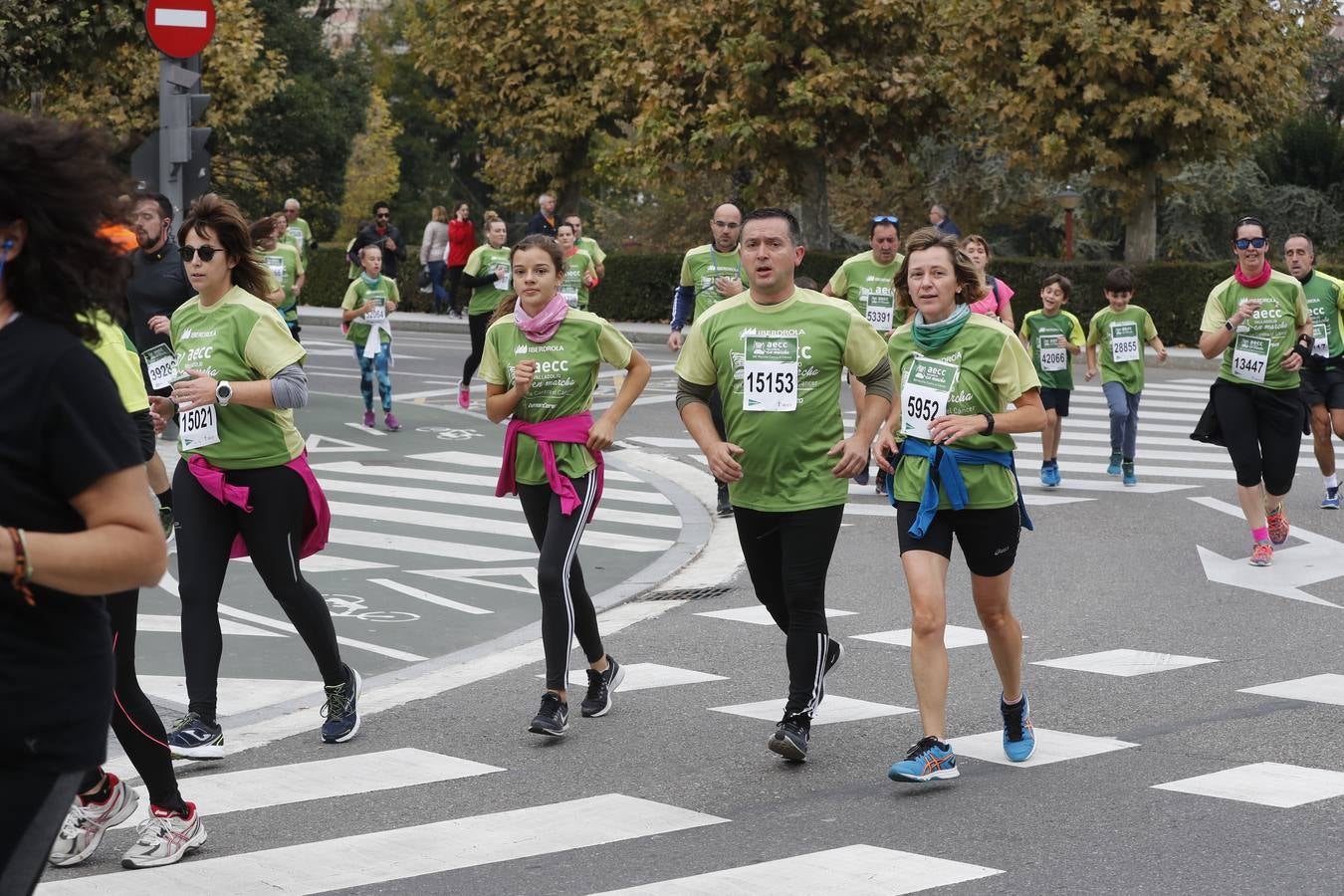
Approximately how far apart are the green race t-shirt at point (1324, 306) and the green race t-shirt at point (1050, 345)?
8.82 ft

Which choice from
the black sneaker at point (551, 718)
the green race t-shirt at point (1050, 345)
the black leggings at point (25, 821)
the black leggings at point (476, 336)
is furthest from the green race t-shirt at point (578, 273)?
→ the black leggings at point (25, 821)

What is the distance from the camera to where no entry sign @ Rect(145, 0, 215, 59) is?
1204 cm

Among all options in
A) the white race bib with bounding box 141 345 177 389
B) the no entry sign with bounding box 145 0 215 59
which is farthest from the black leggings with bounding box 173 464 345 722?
the no entry sign with bounding box 145 0 215 59

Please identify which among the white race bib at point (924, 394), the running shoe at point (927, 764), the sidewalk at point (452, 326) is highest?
the white race bib at point (924, 394)

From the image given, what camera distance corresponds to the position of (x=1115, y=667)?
8.45 m

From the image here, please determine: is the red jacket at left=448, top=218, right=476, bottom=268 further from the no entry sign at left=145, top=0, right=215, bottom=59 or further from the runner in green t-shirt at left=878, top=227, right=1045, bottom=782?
the runner in green t-shirt at left=878, top=227, right=1045, bottom=782

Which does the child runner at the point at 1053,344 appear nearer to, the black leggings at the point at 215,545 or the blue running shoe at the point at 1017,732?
the blue running shoe at the point at 1017,732

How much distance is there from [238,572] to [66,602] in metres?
7.86

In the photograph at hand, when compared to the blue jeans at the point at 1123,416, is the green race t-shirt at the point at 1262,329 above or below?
above

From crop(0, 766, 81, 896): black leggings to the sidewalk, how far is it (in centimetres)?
2473

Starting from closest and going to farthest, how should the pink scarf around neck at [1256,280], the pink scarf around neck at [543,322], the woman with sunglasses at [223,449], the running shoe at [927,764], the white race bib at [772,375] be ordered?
the running shoe at [927,764]
the woman with sunglasses at [223,449]
the white race bib at [772,375]
the pink scarf around neck at [543,322]
the pink scarf around neck at [1256,280]

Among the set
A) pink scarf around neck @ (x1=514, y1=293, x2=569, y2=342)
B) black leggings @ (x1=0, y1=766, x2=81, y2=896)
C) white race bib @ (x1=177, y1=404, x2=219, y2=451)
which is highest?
pink scarf around neck @ (x1=514, y1=293, x2=569, y2=342)

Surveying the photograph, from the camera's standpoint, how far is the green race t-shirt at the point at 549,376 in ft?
24.8

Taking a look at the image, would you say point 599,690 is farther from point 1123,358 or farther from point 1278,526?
point 1123,358
